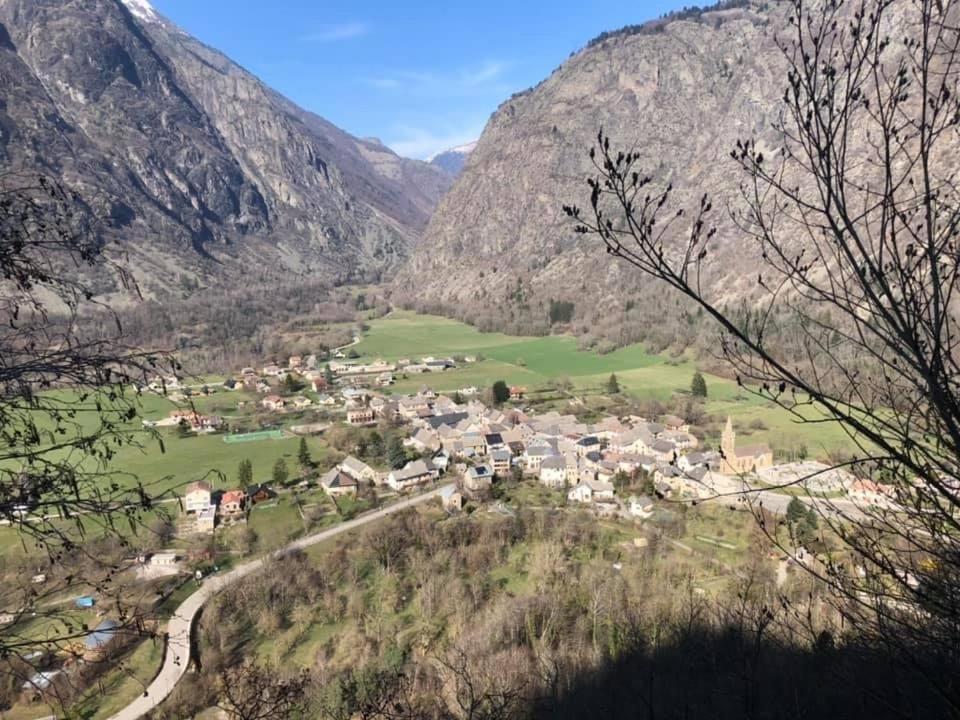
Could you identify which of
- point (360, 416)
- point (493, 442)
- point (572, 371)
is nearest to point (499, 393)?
point (360, 416)

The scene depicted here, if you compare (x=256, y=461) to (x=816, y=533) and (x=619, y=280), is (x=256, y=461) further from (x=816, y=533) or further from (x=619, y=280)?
(x=619, y=280)

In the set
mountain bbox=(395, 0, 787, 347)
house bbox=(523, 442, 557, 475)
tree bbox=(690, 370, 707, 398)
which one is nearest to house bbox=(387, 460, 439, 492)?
house bbox=(523, 442, 557, 475)

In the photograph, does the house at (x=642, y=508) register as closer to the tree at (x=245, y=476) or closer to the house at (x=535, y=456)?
the house at (x=535, y=456)

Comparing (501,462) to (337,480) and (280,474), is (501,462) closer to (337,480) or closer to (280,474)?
(337,480)

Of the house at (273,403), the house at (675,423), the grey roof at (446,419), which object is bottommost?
the house at (273,403)

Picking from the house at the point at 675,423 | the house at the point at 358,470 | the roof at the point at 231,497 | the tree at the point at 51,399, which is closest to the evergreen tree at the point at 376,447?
the house at the point at 358,470

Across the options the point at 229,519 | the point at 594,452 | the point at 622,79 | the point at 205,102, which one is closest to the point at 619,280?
the point at 622,79

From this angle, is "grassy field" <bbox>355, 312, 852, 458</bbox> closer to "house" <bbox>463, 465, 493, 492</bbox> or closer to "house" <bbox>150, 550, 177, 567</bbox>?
"house" <bbox>463, 465, 493, 492</bbox>
